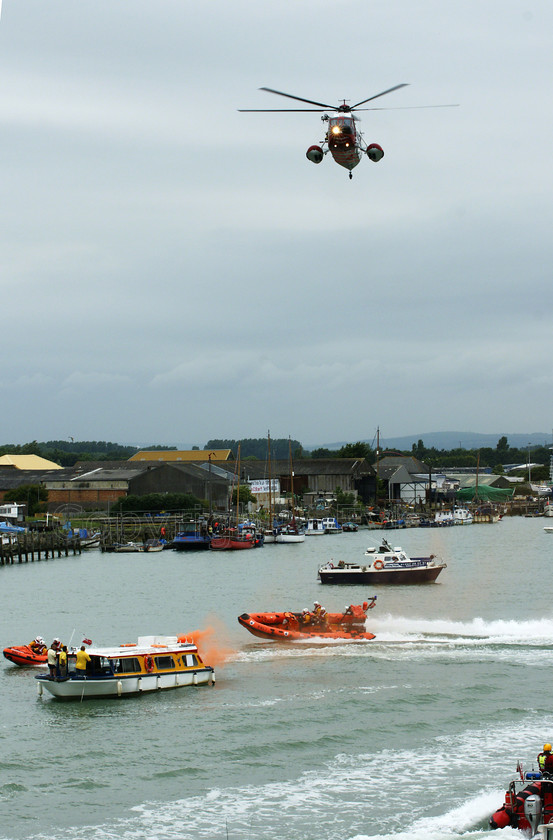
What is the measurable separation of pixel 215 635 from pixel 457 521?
9976cm

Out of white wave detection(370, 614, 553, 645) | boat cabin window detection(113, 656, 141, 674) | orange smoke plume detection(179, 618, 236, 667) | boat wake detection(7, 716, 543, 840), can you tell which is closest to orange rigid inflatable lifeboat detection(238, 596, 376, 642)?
white wave detection(370, 614, 553, 645)

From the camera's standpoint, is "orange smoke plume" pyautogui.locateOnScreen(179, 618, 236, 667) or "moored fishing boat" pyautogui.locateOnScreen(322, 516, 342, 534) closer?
"orange smoke plume" pyautogui.locateOnScreen(179, 618, 236, 667)

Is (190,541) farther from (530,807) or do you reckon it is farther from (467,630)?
(530,807)

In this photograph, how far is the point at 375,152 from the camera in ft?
83.5

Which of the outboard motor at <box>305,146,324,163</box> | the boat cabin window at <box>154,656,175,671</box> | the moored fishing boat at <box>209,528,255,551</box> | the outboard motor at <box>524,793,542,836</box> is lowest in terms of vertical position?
the outboard motor at <box>524,793,542,836</box>

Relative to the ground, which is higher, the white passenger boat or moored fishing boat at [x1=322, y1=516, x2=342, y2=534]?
moored fishing boat at [x1=322, y1=516, x2=342, y2=534]

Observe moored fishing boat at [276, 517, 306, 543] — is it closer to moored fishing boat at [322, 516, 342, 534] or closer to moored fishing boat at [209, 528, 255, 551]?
moored fishing boat at [209, 528, 255, 551]

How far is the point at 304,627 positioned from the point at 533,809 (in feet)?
69.6

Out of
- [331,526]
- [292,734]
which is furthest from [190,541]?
[292,734]

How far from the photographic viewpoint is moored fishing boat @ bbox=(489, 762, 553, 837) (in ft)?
58.3

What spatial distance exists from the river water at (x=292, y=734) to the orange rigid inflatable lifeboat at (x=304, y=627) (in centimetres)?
68

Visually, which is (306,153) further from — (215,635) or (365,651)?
(215,635)

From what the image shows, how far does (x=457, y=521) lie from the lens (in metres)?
137

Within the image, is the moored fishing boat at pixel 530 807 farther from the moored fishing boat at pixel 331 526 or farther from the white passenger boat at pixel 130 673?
the moored fishing boat at pixel 331 526
